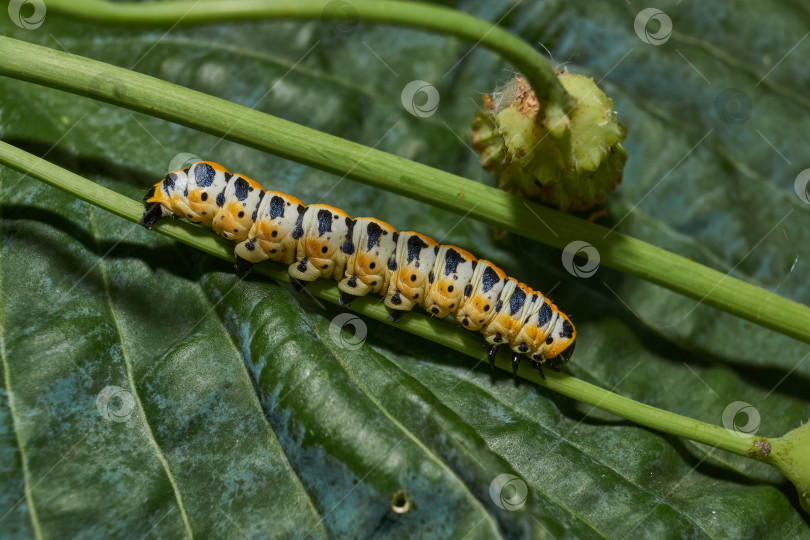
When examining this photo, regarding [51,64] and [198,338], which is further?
[198,338]

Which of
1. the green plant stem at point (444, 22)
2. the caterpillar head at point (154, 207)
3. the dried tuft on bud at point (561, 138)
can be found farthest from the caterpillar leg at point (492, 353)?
the caterpillar head at point (154, 207)

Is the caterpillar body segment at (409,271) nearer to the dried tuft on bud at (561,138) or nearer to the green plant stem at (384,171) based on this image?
the green plant stem at (384,171)

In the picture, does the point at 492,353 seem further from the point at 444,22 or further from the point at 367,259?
the point at 444,22

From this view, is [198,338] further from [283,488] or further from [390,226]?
[390,226]

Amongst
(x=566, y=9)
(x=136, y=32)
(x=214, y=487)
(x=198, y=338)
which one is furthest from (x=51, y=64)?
(x=566, y=9)

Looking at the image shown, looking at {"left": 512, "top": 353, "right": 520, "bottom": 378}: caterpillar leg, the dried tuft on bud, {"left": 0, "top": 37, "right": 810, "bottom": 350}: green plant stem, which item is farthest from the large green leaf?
the dried tuft on bud

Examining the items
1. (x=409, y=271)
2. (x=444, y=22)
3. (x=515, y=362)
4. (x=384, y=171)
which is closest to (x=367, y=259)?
(x=409, y=271)

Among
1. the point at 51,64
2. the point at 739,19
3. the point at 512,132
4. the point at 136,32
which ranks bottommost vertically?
the point at 136,32
